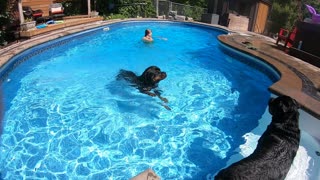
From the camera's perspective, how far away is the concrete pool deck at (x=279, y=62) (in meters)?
6.55

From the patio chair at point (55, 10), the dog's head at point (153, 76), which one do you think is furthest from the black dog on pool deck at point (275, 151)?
the patio chair at point (55, 10)

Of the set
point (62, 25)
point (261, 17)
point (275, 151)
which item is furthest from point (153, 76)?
point (261, 17)

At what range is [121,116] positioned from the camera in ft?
24.5

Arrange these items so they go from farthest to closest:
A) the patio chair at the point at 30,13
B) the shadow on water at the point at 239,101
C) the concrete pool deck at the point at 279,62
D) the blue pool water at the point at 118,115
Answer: the patio chair at the point at 30,13, the concrete pool deck at the point at 279,62, the shadow on water at the point at 239,101, the blue pool water at the point at 118,115

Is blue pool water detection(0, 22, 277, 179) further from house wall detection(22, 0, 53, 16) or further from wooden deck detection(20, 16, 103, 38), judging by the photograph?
house wall detection(22, 0, 53, 16)

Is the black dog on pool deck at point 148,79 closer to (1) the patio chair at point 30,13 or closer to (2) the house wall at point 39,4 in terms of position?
(1) the patio chair at point 30,13

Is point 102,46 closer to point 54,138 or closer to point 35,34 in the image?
point 35,34

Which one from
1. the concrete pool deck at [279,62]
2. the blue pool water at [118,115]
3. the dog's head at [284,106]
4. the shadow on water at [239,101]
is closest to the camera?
the dog's head at [284,106]

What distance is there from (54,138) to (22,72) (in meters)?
4.40

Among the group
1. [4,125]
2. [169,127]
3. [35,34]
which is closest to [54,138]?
[4,125]

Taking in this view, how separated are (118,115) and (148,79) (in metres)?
1.30

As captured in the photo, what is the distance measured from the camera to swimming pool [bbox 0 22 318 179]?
571 centimetres

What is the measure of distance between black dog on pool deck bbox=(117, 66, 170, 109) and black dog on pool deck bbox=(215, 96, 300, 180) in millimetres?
3089

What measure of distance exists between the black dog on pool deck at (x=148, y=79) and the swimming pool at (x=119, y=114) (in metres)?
0.35
